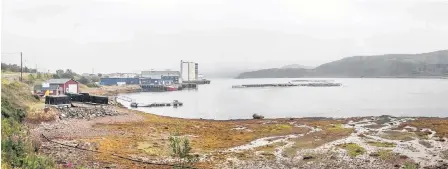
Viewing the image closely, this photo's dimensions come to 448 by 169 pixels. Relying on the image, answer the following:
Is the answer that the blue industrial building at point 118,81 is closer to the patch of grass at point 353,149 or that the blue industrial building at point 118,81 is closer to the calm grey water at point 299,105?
the calm grey water at point 299,105

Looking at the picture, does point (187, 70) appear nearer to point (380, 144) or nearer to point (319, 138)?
point (319, 138)

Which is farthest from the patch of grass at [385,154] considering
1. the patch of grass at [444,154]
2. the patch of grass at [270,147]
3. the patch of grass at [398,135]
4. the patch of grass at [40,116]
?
the patch of grass at [40,116]

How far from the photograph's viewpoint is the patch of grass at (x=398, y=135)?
1046 inches

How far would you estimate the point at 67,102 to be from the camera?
36.1 meters

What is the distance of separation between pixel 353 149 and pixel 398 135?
7.53 metres

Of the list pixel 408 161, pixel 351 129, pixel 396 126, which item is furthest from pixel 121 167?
pixel 396 126

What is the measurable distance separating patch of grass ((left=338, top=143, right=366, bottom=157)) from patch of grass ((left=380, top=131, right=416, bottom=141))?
15.7 feet

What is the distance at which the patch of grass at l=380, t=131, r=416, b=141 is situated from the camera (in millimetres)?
26578

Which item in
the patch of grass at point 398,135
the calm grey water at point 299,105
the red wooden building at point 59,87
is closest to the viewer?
the patch of grass at point 398,135

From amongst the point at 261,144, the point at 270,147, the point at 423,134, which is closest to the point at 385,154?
the point at 270,147

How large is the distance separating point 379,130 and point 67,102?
26508 mm

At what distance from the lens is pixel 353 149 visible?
22.3m

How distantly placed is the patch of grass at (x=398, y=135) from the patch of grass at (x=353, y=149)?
188 inches

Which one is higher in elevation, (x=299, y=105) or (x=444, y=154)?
(x=444, y=154)
